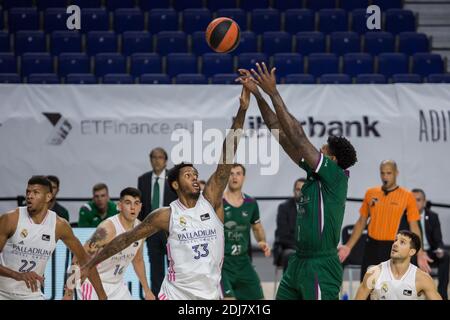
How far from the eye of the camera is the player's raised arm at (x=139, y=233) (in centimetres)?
648

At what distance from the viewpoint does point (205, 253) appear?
21.0ft

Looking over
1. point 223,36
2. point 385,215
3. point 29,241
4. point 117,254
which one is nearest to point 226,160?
point 223,36

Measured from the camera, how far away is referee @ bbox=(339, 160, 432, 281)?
9.16 metres

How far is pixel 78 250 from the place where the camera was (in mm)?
7238

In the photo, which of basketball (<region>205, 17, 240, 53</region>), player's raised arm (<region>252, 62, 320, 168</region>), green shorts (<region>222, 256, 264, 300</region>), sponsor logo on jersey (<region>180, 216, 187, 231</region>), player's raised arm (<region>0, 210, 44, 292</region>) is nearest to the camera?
player's raised arm (<region>252, 62, 320, 168</region>)

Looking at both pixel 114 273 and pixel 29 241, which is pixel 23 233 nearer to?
pixel 29 241

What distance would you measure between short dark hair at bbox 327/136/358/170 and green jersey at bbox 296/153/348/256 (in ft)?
0.29

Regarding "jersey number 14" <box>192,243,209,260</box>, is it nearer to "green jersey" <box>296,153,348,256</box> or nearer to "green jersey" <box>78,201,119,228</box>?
"green jersey" <box>296,153,348,256</box>

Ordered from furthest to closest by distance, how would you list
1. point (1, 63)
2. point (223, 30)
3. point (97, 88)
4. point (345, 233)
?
point (1, 63), point (97, 88), point (345, 233), point (223, 30)

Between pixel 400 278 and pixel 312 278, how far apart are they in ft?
3.79

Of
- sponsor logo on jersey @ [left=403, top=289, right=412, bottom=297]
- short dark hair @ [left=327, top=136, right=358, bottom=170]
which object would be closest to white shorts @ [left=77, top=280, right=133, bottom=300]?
sponsor logo on jersey @ [left=403, top=289, right=412, bottom=297]
